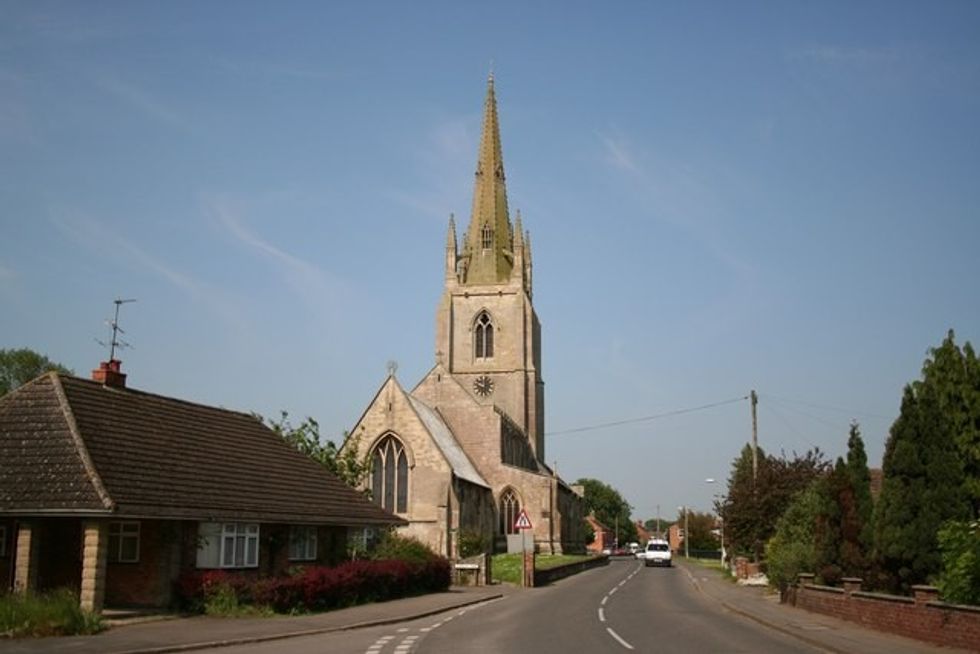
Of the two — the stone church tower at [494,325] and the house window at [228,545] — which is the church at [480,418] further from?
the house window at [228,545]

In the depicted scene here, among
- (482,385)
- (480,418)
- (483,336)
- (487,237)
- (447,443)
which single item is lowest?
(447,443)

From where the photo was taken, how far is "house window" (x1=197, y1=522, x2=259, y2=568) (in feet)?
77.3

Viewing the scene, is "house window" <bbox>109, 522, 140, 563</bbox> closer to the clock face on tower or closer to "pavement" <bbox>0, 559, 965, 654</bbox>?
"pavement" <bbox>0, 559, 965, 654</bbox>

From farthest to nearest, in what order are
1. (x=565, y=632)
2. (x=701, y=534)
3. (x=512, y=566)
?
(x=701, y=534)
(x=512, y=566)
(x=565, y=632)

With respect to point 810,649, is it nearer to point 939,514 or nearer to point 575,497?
point 939,514

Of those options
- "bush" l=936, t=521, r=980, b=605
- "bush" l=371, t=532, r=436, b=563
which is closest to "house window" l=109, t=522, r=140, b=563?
"bush" l=371, t=532, r=436, b=563

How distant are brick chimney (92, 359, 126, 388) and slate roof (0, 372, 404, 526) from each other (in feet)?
1.25

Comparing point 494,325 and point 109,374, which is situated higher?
point 494,325

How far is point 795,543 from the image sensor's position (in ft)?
97.9

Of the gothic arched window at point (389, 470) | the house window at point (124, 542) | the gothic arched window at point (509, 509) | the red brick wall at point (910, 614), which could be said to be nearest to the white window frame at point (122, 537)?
the house window at point (124, 542)

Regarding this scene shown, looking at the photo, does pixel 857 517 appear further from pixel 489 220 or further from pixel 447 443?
pixel 489 220

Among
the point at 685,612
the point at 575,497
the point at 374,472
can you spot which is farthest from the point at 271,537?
the point at 575,497

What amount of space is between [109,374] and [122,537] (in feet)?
16.5

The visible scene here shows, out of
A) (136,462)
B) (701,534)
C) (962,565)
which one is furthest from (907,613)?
(701,534)
